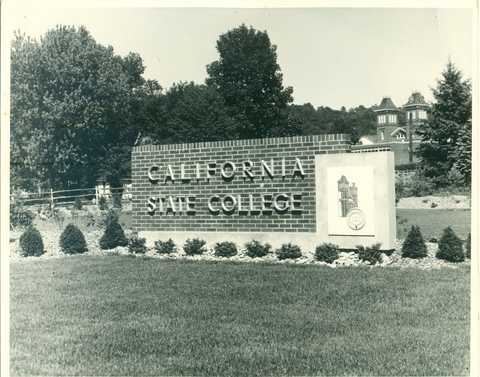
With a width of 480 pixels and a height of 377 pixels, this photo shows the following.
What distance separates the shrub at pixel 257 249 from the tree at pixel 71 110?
12232 mm

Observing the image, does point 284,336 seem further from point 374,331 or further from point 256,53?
point 256,53

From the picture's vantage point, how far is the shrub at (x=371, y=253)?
10828 mm

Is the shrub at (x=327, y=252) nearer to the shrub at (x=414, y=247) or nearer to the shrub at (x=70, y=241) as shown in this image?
the shrub at (x=414, y=247)

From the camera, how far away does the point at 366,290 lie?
8.69m

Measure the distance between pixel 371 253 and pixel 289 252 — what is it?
184 centimetres

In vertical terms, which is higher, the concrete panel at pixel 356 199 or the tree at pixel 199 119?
the tree at pixel 199 119

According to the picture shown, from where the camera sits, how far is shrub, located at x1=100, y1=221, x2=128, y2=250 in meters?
14.1

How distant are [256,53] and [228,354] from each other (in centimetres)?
3613

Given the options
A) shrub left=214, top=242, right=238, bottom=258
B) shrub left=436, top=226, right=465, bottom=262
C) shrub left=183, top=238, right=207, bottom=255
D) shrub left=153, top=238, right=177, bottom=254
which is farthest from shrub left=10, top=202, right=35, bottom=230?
shrub left=436, top=226, right=465, bottom=262

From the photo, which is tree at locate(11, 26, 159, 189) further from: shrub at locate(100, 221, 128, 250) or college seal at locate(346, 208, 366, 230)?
college seal at locate(346, 208, 366, 230)

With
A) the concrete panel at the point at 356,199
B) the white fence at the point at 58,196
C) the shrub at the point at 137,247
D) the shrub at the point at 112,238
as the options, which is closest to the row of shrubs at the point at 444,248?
the concrete panel at the point at 356,199

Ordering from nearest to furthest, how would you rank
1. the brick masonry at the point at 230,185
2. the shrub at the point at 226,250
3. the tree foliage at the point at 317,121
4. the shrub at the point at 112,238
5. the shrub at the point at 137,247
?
the brick masonry at the point at 230,185
the shrub at the point at 226,250
the shrub at the point at 137,247
the shrub at the point at 112,238
the tree foliage at the point at 317,121

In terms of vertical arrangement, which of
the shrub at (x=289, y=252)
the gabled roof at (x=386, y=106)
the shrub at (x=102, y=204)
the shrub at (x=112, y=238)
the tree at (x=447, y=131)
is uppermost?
the gabled roof at (x=386, y=106)

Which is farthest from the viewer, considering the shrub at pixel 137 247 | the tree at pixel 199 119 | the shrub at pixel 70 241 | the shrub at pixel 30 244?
the tree at pixel 199 119
